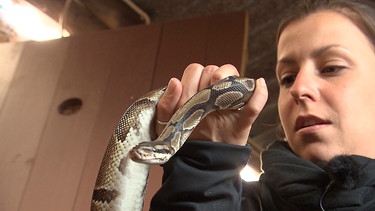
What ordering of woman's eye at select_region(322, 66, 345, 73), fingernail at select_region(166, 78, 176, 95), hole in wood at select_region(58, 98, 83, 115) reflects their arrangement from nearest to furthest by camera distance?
fingernail at select_region(166, 78, 176, 95)
woman's eye at select_region(322, 66, 345, 73)
hole in wood at select_region(58, 98, 83, 115)

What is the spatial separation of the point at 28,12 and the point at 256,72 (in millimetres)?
1644

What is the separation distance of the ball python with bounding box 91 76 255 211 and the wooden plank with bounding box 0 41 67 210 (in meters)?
1.18

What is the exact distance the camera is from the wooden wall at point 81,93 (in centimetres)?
224

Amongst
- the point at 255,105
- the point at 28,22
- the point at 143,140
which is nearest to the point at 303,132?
the point at 255,105

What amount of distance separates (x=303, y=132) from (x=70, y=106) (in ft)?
5.60

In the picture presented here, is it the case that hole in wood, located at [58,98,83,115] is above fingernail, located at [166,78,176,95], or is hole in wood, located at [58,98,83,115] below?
above

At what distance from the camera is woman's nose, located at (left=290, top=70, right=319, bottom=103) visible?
1.23m

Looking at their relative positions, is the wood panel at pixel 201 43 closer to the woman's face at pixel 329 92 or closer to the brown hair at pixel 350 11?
the brown hair at pixel 350 11

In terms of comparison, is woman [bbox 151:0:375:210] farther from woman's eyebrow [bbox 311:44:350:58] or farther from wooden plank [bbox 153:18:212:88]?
wooden plank [bbox 153:18:212:88]

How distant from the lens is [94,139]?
2285 mm

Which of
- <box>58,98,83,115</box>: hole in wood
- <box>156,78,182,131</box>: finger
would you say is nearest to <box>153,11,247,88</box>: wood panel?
<box>58,98,83,115</box>: hole in wood

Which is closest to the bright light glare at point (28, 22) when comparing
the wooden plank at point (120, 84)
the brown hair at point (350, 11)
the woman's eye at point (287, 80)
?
the wooden plank at point (120, 84)

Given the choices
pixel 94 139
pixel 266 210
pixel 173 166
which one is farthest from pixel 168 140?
pixel 94 139

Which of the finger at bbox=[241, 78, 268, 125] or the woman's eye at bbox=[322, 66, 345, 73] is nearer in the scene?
the finger at bbox=[241, 78, 268, 125]
